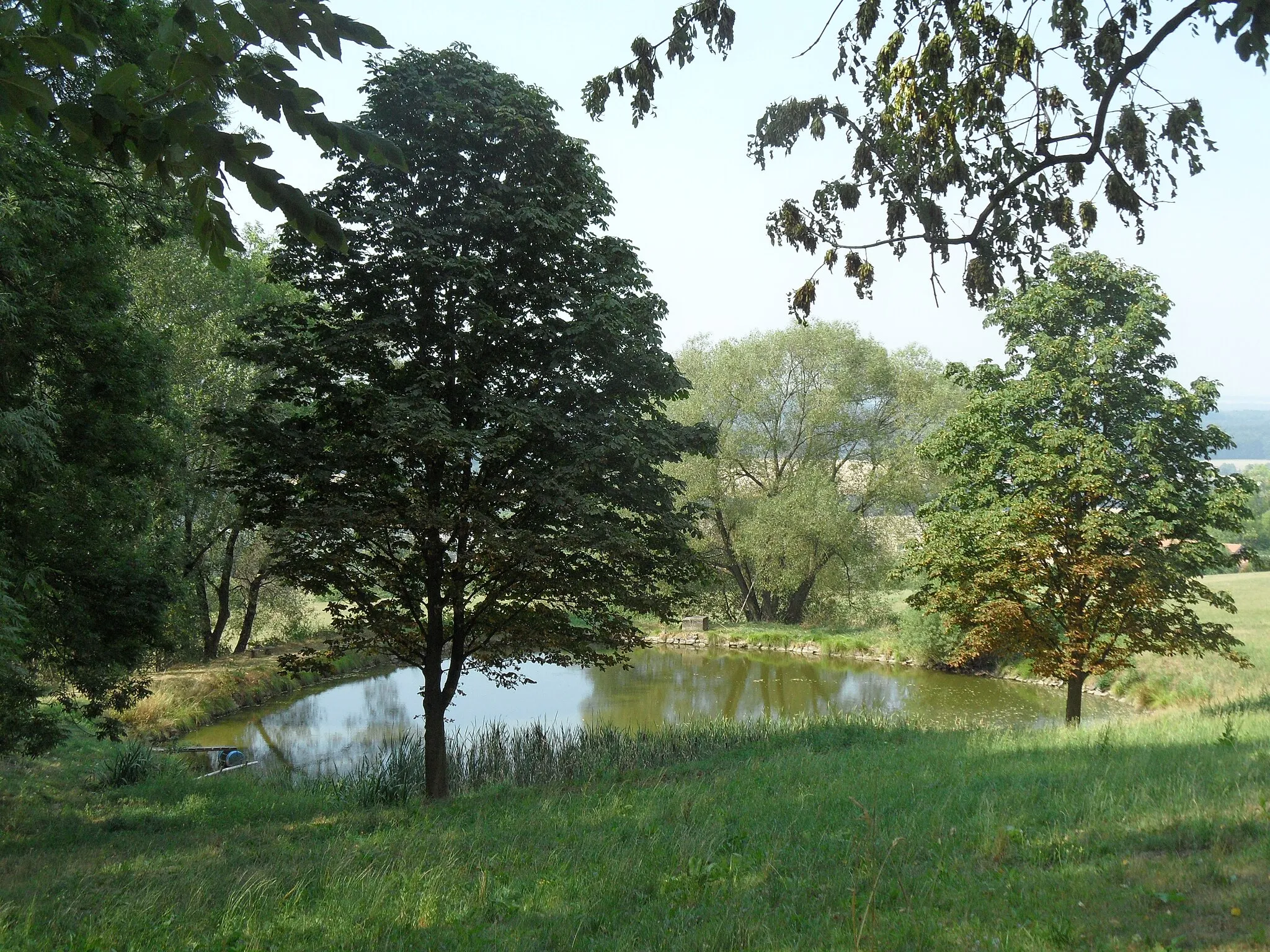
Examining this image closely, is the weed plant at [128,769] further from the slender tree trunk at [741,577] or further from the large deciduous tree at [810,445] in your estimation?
the slender tree trunk at [741,577]

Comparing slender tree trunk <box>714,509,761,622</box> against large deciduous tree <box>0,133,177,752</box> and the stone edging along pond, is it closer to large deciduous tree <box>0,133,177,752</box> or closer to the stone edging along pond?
the stone edging along pond

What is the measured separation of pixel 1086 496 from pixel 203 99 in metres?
15.4

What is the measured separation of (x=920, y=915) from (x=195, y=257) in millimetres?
23024

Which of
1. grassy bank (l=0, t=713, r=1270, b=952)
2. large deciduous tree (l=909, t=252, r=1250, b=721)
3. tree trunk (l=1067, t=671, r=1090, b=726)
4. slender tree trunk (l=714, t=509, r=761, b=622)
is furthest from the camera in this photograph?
slender tree trunk (l=714, t=509, r=761, b=622)

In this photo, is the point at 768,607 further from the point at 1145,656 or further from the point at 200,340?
the point at 200,340

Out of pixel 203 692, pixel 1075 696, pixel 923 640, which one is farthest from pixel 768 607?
pixel 203 692

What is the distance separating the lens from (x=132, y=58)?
9.05 metres

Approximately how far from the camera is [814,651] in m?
33.8

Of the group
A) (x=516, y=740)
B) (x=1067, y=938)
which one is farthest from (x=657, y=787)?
(x=1067, y=938)

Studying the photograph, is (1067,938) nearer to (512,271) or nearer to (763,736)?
(512,271)

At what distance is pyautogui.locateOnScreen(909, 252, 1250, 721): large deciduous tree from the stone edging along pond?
841cm

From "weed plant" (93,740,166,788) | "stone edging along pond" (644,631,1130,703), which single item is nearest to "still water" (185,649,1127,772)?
"stone edging along pond" (644,631,1130,703)

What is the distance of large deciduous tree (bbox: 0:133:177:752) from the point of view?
30.6ft

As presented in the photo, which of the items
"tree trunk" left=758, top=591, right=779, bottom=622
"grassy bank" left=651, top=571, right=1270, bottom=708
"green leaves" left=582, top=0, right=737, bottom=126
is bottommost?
"grassy bank" left=651, top=571, right=1270, bottom=708
